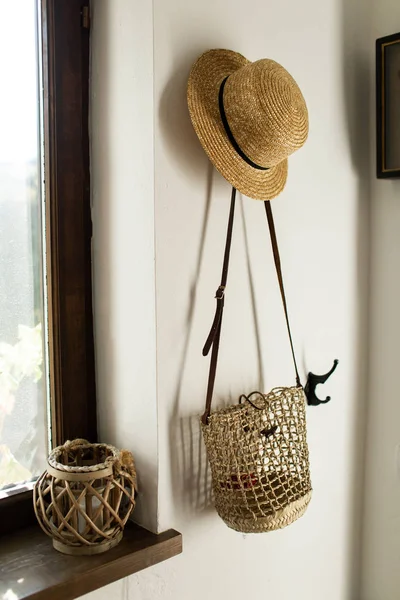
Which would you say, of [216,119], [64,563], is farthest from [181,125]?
[64,563]

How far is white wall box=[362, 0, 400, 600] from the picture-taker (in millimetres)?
1452

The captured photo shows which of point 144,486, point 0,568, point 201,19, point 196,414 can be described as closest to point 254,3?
point 201,19

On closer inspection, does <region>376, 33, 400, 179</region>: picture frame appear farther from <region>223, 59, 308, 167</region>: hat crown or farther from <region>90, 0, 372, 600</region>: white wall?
<region>223, 59, 308, 167</region>: hat crown

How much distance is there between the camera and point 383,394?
148cm

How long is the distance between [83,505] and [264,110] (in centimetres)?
69

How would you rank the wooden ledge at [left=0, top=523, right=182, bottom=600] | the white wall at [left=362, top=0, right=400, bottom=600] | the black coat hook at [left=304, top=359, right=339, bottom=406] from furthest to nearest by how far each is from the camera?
the white wall at [left=362, top=0, right=400, bottom=600]
the black coat hook at [left=304, top=359, right=339, bottom=406]
the wooden ledge at [left=0, top=523, right=182, bottom=600]

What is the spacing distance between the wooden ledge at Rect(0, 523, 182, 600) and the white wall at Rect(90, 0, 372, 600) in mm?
54

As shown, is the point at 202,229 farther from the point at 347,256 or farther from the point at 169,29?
the point at 347,256

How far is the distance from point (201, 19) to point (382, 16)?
0.60 meters

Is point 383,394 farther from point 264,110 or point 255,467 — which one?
point 264,110

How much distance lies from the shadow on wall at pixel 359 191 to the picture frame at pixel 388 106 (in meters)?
0.05

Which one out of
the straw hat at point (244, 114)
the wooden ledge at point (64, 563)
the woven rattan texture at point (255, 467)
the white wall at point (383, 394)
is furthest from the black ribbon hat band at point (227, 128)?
the wooden ledge at point (64, 563)

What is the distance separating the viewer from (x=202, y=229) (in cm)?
109

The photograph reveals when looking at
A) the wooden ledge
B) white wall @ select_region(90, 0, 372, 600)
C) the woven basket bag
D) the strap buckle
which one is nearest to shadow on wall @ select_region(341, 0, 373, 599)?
white wall @ select_region(90, 0, 372, 600)
